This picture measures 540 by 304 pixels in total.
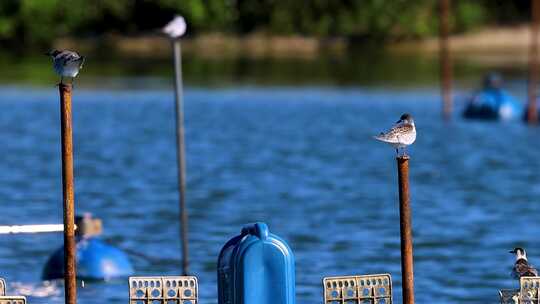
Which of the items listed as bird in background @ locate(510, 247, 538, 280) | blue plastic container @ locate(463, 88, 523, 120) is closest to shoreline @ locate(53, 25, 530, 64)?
blue plastic container @ locate(463, 88, 523, 120)

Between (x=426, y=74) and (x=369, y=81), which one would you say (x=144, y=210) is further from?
(x=426, y=74)

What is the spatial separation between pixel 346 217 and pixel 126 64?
63.0 m

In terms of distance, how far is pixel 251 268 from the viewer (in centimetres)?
2280

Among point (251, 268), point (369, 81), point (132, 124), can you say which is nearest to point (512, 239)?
point (251, 268)

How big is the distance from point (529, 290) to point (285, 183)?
3238 cm

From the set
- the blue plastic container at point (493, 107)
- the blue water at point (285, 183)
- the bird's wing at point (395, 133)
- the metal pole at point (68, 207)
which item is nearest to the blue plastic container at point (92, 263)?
the blue water at point (285, 183)

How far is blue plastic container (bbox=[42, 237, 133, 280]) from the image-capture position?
33188 mm

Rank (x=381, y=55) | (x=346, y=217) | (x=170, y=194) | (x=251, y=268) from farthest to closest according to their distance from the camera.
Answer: (x=381, y=55), (x=170, y=194), (x=346, y=217), (x=251, y=268)

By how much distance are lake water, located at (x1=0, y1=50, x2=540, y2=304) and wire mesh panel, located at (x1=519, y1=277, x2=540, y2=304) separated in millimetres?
8175

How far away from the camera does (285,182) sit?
2181 inches

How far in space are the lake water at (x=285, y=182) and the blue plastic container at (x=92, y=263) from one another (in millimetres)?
292

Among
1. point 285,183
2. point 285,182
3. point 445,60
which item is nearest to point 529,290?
point 285,183

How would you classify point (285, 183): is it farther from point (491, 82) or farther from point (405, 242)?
point (405, 242)

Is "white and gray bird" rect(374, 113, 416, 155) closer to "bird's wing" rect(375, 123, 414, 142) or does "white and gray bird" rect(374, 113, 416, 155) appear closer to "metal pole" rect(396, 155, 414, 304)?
"bird's wing" rect(375, 123, 414, 142)
